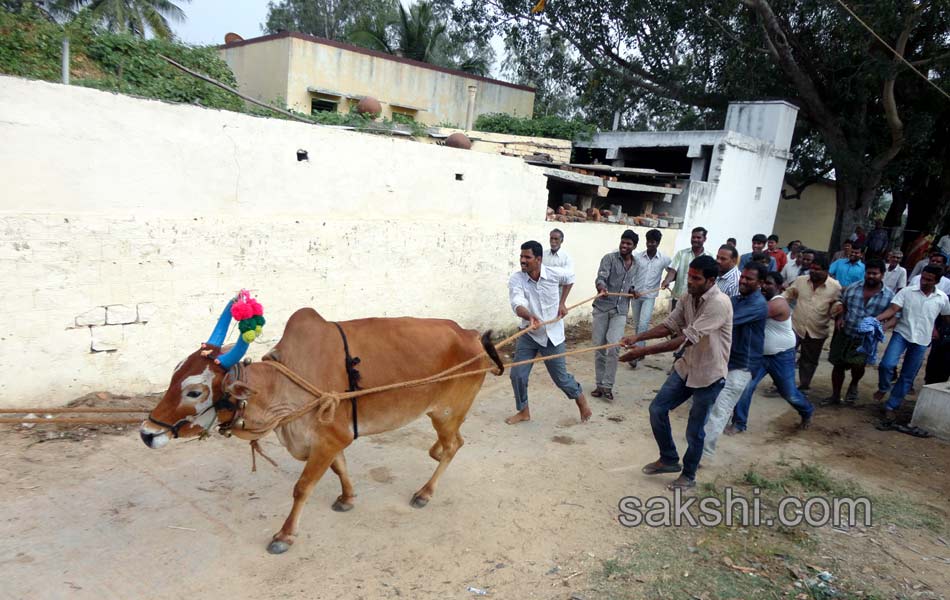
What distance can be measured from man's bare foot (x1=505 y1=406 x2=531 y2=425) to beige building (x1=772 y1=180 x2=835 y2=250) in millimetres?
17158

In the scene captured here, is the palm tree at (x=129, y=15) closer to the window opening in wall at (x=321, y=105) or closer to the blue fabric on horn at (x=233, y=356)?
the window opening in wall at (x=321, y=105)

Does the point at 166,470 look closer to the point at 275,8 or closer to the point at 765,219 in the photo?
the point at 765,219

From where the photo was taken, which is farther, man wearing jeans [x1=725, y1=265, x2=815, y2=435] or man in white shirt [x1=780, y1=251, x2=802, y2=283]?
man in white shirt [x1=780, y1=251, x2=802, y2=283]

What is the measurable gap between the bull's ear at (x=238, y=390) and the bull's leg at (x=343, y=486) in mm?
930

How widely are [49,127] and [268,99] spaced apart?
11.9 m

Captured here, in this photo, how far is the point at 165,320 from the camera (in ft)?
17.7

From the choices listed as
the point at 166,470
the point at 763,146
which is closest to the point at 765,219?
the point at 763,146

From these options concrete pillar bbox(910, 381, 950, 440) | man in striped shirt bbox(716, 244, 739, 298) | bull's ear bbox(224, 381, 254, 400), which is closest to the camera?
bull's ear bbox(224, 381, 254, 400)

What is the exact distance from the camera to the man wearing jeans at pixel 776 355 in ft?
18.6

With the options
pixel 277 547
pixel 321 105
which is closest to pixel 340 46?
pixel 321 105

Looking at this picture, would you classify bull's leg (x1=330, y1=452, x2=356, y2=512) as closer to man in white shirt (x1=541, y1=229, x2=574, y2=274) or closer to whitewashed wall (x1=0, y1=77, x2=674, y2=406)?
whitewashed wall (x1=0, y1=77, x2=674, y2=406)

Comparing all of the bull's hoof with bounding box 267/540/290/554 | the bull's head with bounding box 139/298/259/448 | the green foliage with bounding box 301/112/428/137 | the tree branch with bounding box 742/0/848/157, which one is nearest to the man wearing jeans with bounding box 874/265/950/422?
the bull's hoof with bounding box 267/540/290/554

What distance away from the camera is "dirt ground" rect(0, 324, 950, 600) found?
3301 millimetres

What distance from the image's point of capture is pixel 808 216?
66.9 ft
